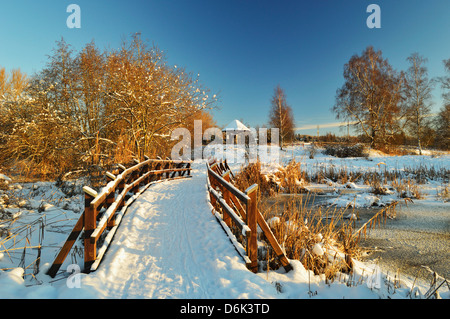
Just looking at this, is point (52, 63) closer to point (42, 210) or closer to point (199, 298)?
point (42, 210)

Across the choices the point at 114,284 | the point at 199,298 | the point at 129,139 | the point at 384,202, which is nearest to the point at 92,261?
the point at 114,284

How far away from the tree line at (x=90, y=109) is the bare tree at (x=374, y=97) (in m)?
18.9

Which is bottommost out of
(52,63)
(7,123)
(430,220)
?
(430,220)

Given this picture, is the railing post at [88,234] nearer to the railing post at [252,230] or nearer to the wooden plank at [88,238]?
the wooden plank at [88,238]

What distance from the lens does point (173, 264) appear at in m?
3.56

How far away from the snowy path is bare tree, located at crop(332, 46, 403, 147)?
25.3 m

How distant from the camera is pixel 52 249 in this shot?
4.44 metres

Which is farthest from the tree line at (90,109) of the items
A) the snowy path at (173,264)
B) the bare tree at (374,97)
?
the bare tree at (374,97)

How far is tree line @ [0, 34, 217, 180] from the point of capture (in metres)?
11.9

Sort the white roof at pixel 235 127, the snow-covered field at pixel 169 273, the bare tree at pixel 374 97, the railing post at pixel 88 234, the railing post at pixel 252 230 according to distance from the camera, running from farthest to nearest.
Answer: the white roof at pixel 235 127 → the bare tree at pixel 374 97 → the railing post at pixel 252 230 → the railing post at pixel 88 234 → the snow-covered field at pixel 169 273

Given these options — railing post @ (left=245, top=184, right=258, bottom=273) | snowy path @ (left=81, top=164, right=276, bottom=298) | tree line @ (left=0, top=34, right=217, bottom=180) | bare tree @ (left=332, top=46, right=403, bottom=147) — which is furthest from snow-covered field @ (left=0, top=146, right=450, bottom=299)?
bare tree @ (left=332, top=46, right=403, bottom=147)

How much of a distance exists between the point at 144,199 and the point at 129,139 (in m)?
6.81

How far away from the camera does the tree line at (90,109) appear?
1186 centimetres

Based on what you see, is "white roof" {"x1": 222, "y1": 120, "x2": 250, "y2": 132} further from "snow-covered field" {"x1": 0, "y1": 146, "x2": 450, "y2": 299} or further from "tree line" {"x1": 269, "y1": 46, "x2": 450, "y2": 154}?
"snow-covered field" {"x1": 0, "y1": 146, "x2": 450, "y2": 299}
